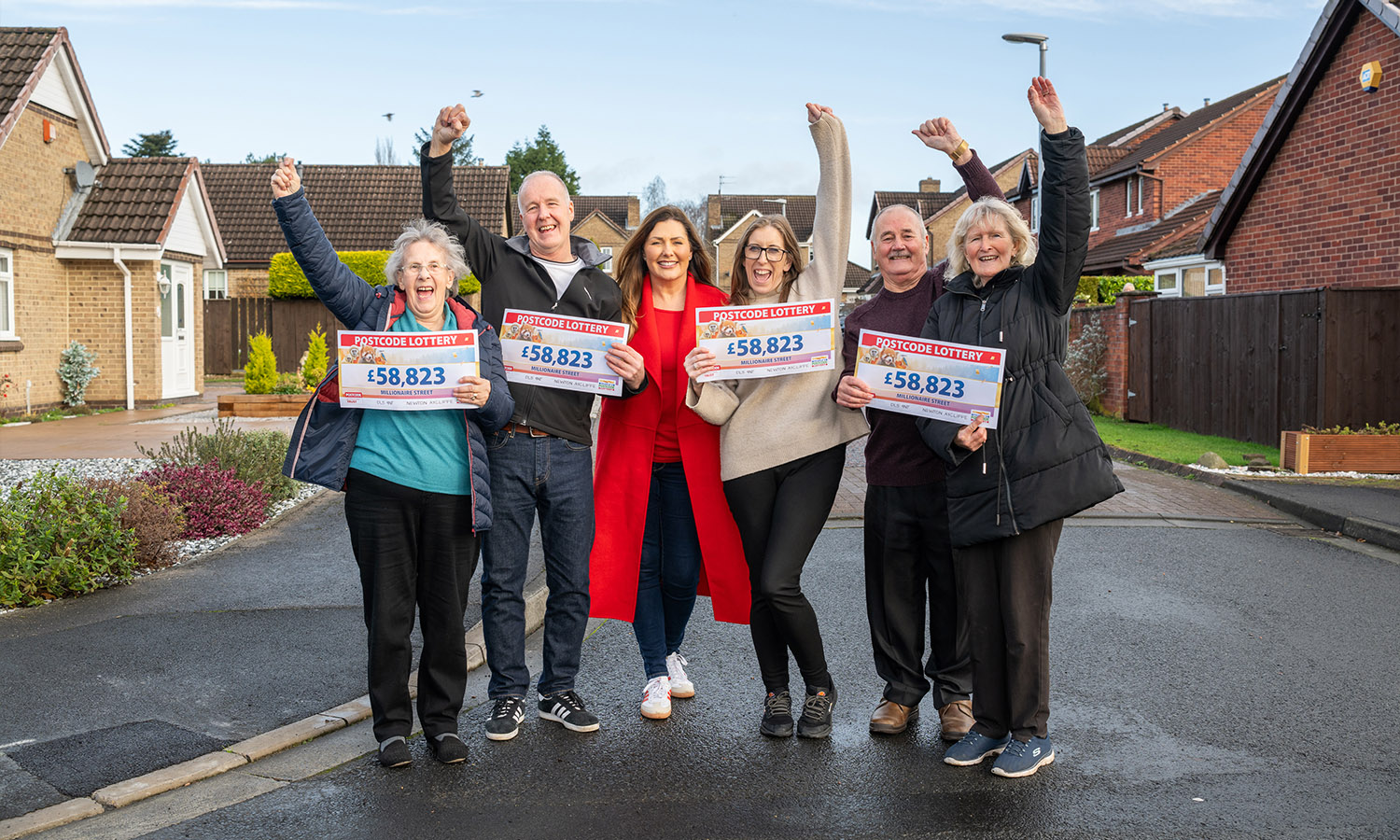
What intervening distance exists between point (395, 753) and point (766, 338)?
2.15 meters

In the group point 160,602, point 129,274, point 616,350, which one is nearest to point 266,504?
point 160,602

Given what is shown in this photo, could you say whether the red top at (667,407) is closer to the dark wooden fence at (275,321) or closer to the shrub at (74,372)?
the shrub at (74,372)

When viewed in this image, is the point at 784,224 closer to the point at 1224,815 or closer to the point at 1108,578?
the point at 1224,815

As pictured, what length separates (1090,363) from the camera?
20766 mm

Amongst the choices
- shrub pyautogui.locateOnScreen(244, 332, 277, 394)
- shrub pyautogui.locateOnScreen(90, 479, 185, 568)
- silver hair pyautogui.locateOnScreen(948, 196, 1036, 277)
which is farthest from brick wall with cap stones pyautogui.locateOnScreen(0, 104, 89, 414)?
silver hair pyautogui.locateOnScreen(948, 196, 1036, 277)

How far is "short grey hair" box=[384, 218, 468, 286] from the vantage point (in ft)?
14.6

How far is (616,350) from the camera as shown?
4555mm

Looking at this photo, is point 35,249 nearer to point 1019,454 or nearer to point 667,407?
point 667,407

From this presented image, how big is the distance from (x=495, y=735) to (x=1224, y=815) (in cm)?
271

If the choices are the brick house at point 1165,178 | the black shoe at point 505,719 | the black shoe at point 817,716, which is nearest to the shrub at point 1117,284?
the brick house at point 1165,178

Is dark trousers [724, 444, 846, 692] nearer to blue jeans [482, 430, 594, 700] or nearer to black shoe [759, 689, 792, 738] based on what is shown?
black shoe [759, 689, 792, 738]

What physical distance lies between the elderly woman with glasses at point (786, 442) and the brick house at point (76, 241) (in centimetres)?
1651

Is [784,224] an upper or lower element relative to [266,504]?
upper

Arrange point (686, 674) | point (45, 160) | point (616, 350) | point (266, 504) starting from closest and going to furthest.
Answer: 1. point (616, 350)
2. point (686, 674)
3. point (266, 504)
4. point (45, 160)
